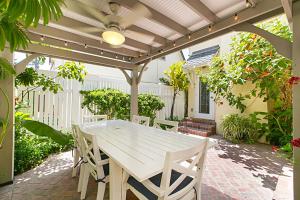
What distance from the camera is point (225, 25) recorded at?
2525 mm

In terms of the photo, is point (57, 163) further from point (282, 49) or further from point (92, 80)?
point (282, 49)

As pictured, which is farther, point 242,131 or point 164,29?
point 242,131

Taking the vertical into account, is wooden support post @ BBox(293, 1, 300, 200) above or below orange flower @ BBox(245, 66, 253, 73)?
below

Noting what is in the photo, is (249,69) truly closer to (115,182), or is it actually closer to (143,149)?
(143,149)

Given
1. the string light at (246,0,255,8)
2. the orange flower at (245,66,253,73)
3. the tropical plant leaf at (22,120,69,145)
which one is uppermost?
the string light at (246,0,255,8)

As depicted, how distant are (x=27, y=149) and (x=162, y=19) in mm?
4076

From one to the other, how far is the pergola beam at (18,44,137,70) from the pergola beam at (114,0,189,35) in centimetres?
216

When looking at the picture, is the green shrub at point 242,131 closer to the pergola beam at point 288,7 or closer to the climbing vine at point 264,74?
the climbing vine at point 264,74

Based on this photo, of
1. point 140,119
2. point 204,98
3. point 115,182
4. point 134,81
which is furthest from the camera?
point 204,98

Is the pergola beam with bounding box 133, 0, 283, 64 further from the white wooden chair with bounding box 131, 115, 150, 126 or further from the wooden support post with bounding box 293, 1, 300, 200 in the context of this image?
the white wooden chair with bounding box 131, 115, 150, 126

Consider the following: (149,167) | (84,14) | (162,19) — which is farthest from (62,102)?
(149,167)

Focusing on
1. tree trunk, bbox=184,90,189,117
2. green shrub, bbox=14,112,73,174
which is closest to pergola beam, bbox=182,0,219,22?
green shrub, bbox=14,112,73,174

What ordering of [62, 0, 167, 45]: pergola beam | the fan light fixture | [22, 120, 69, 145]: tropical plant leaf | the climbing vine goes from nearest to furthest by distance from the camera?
[22, 120, 69, 145]: tropical plant leaf → [62, 0, 167, 45]: pergola beam → the fan light fixture → the climbing vine

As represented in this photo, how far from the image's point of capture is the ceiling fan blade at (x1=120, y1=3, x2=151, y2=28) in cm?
211
